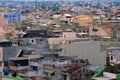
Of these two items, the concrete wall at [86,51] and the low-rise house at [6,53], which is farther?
the concrete wall at [86,51]

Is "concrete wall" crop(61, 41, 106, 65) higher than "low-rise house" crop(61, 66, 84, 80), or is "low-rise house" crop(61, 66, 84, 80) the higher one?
"concrete wall" crop(61, 41, 106, 65)

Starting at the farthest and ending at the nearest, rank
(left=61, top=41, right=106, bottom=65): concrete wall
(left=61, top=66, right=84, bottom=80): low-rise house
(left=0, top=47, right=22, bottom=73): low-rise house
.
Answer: (left=61, top=41, right=106, bottom=65): concrete wall
(left=0, top=47, right=22, bottom=73): low-rise house
(left=61, top=66, right=84, bottom=80): low-rise house

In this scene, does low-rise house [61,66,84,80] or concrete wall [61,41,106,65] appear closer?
low-rise house [61,66,84,80]

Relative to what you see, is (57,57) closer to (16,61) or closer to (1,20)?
(16,61)

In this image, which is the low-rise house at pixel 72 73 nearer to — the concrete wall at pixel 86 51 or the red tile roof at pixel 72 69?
the red tile roof at pixel 72 69

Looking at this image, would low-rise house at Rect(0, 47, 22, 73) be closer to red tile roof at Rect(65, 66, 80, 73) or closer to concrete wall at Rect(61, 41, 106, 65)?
concrete wall at Rect(61, 41, 106, 65)

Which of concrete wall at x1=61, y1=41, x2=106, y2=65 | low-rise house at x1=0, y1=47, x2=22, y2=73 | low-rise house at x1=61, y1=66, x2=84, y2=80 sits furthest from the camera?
concrete wall at x1=61, y1=41, x2=106, y2=65

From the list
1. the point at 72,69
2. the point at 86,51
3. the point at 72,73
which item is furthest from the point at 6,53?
the point at 72,73

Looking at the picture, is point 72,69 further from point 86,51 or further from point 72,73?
point 86,51

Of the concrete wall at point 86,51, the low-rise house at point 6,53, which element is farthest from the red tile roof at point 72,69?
the concrete wall at point 86,51

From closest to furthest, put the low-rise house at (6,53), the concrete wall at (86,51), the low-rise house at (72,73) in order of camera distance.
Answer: the low-rise house at (72,73)
the low-rise house at (6,53)
the concrete wall at (86,51)

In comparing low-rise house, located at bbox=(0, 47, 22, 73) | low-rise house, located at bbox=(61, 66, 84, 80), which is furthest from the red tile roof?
low-rise house, located at bbox=(0, 47, 22, 73)

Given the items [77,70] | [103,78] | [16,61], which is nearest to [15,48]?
[16,61]
